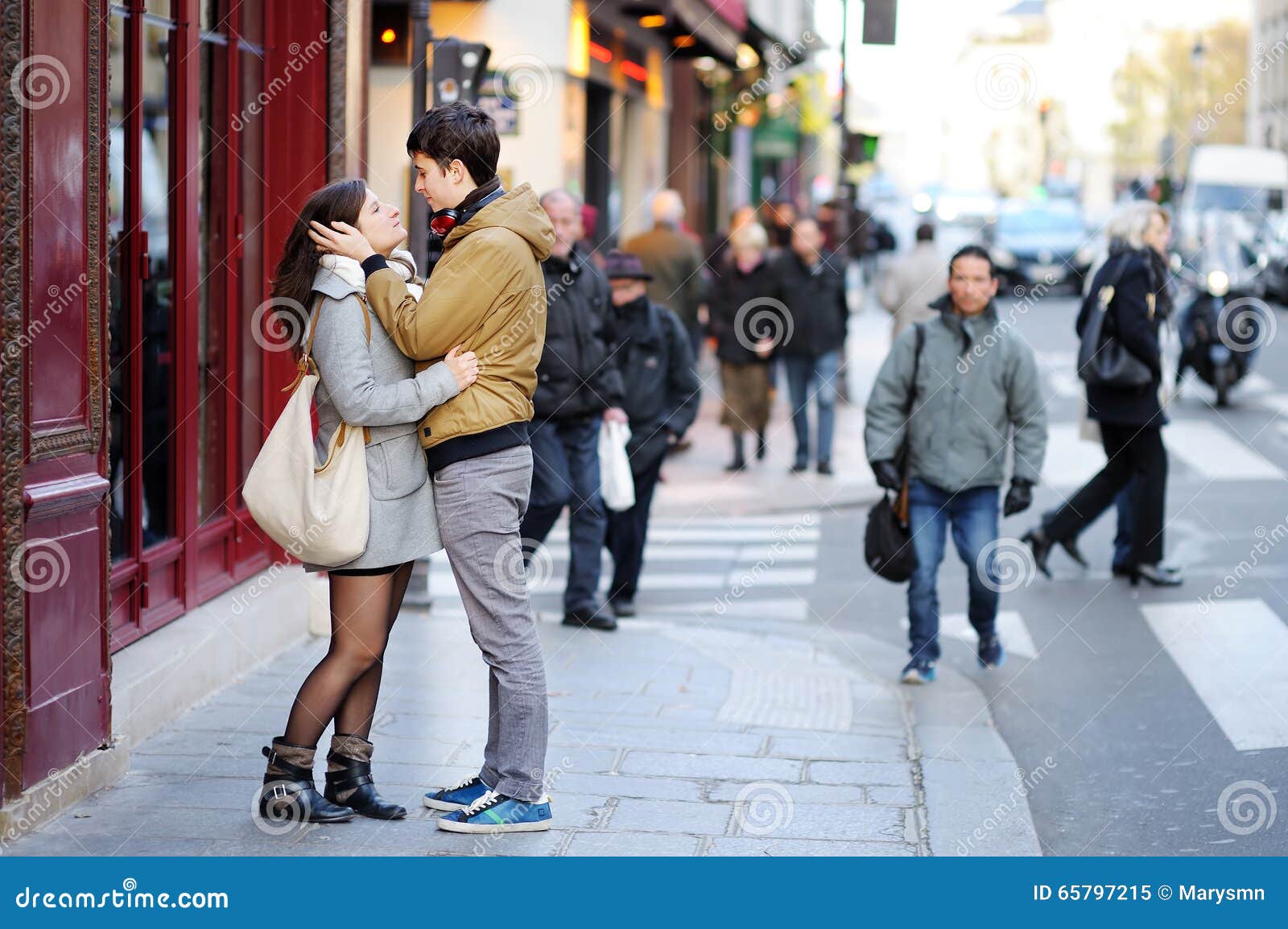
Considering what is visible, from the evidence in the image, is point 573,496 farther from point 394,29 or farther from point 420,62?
point 394,29

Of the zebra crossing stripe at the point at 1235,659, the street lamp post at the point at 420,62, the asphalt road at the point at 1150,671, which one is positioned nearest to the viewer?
the asphalt road at the point at 1150,671

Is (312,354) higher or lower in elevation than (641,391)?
higher

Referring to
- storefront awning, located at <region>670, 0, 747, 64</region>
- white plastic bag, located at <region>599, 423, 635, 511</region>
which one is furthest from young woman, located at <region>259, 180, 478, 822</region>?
storefront awning, located at <region>670, 0, 747, 64</region>

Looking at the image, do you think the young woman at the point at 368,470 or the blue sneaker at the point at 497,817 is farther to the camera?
the blue sneaker at the point at 497,817

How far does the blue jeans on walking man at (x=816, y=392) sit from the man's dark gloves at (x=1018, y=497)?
246 inches

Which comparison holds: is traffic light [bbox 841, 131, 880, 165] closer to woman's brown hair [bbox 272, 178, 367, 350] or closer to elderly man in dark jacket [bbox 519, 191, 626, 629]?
elderly man in dark jacket [bbox 519, 191, 626, 629]

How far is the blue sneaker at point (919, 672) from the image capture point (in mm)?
7113

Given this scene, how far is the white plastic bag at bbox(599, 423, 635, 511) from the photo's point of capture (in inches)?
312

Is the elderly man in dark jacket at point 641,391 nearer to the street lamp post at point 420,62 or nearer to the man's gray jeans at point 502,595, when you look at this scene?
the street lamp post at point 420,62

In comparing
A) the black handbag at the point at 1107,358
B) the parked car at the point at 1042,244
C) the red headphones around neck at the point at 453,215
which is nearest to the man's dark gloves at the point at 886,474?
the black handbag at the point at 1107,358

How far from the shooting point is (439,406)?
4.54 meters

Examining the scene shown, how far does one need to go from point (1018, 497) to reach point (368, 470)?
3264 mm

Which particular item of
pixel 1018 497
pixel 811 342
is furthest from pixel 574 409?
pixel 811 342

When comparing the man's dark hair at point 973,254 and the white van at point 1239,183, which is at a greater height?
the white van at point 1239,183
